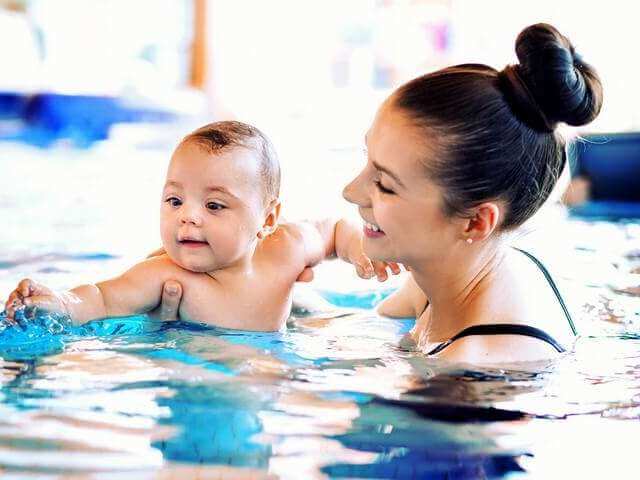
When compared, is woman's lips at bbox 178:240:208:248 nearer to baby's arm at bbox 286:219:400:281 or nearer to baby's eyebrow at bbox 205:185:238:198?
baby's eyebrow at bbox 205:185:238:198

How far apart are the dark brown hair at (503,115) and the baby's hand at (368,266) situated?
1.24ft

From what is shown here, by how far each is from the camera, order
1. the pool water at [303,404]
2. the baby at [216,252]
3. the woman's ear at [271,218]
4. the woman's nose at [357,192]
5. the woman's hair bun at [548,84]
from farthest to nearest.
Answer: the woman's ear at [271,218], the baby at [216,252], the woman's nose at [357,192], the woman's hair bun at [548,84], the pool water at [303,404]

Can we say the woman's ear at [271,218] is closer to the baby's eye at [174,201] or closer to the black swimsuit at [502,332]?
the baby's eye at [174,201]

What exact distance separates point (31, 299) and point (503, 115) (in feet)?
3.47

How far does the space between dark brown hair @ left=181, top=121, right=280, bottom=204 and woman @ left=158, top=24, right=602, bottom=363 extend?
303mm

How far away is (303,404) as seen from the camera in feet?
5.53

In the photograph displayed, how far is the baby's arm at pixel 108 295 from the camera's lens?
6.66ft

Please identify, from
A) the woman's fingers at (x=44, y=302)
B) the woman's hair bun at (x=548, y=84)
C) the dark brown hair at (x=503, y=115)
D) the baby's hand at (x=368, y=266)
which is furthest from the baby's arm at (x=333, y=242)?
the woman's fingers at (x=44, y=302)

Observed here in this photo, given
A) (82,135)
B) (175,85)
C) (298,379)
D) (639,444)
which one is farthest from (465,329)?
(175,85)

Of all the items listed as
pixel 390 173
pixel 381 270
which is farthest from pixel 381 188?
pixel 381 270

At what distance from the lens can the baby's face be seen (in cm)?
220

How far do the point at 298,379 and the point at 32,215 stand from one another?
13.0 ft

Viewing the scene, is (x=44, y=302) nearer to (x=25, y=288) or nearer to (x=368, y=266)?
(x=25, y=288)

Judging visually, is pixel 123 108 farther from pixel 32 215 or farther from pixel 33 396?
pixel 33 396
